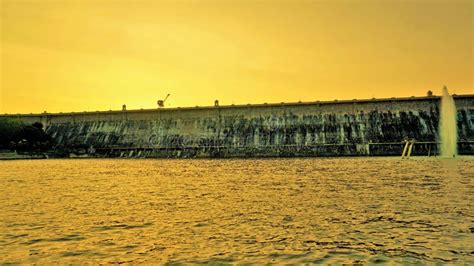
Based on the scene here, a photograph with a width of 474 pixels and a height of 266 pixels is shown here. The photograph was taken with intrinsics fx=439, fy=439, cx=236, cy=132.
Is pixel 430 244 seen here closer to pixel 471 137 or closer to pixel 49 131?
pixel 471 137

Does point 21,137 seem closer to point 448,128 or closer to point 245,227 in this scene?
point 448,128

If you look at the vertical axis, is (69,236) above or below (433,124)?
below

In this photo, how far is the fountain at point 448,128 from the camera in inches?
2505

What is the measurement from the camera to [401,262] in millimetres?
8258

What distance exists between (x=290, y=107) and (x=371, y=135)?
16.5 metres

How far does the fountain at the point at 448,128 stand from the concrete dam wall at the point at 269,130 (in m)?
1.34

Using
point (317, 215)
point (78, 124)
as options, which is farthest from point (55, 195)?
point (78, 124)

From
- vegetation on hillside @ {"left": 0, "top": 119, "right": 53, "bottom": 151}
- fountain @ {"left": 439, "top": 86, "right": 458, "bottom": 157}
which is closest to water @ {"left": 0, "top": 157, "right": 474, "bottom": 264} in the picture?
fountain @ {"left": 439, "top": 86, "right": 458, "bottom": 157}

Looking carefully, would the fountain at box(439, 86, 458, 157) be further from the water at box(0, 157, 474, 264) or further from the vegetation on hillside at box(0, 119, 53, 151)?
the vegetation on hillside at box(0, 119, 53, 151)

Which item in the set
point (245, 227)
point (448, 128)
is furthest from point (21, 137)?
point (245, 227)

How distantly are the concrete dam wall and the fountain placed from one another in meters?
1.34

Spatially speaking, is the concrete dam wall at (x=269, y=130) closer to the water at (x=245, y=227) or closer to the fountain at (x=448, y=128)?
the fountain at (x=448, y=128)

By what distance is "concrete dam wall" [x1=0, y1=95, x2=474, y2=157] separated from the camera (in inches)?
2731

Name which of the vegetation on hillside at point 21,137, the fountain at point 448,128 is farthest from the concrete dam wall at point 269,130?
the vegetation on hillside at point 21,137
